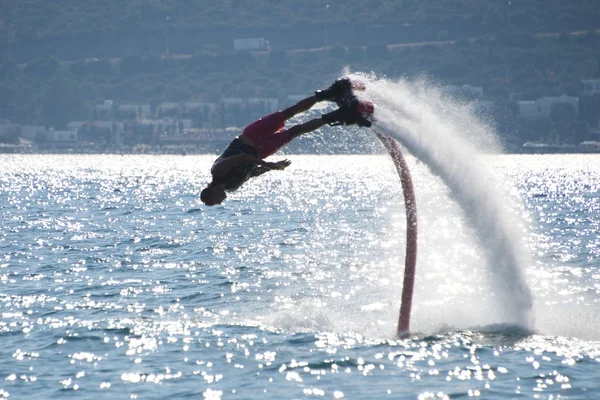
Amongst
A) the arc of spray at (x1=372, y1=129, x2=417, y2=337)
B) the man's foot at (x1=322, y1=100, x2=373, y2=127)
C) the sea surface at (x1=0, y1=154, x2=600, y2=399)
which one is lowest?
the sea surface at (x1=0, y1=154, x2=600, y2=399)

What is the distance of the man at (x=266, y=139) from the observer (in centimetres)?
1956

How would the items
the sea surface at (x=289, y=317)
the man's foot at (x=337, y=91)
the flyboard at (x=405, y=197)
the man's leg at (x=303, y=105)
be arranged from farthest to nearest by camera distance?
the flyboard at (x=405, y=197)
the man's leg at (x=303, y=105)
the man's foot at (x=337, y=91)
the sea surface at (x=289, y=317)

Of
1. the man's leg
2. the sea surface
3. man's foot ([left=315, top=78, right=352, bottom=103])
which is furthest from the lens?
the man's leg

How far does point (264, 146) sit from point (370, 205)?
5921cm

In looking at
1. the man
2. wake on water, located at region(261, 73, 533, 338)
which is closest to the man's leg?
the man

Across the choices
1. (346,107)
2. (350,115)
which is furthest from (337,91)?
(350,115)

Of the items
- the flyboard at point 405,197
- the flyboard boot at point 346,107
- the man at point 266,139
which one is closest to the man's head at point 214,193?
the man at point 266,139

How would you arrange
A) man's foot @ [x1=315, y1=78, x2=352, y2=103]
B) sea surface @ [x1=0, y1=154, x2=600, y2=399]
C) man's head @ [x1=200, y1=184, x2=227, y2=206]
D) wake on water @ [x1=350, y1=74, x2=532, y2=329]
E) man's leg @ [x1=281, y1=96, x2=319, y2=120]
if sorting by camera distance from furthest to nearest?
1. wake on water @ [x1=350, y1=74, x2=532, y2=329]
2. man's head @ [x1=200, y1=184, x2=227, y2=206]
3. man's leg @ [x1=281, y1=96, x2=319, y2=120]
4. man's foot @ [x1=315, y1=78, x2=352, y2=103]
5. sea surface @ [x1=0, y1=154, x2=600, y2=399]

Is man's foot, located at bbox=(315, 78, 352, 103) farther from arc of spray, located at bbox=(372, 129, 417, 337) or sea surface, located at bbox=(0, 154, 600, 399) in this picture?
sea surface, located at bbox=(0, 154, 600, 399)

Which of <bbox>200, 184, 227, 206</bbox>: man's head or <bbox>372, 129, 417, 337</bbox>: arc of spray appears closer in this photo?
<bbox>200, 184, 227, 206</bbox>: man's head

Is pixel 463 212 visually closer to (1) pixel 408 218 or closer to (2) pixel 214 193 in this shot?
(1) pixel 408 218

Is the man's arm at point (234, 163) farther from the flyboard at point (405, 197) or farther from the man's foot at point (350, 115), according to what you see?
the flyboard at point (405, 197)

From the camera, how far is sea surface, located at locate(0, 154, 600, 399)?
17766 millimetres

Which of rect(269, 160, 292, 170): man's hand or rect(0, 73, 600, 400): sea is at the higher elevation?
rect(269, 160, 292, 170): man's hand
